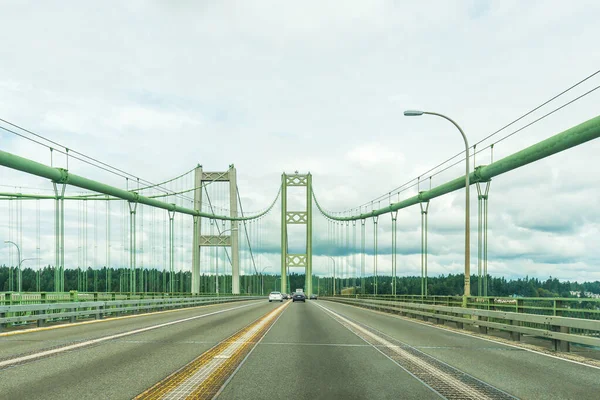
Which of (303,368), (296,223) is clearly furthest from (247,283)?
(303,368)

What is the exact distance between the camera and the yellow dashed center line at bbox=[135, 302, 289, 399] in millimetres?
8023

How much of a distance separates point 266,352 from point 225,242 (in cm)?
6697

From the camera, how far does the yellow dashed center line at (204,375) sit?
26.3 feet

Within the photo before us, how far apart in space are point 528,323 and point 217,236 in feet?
212

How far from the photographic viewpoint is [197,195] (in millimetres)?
81625

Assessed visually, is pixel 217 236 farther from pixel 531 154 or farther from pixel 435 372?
pixel 435 372

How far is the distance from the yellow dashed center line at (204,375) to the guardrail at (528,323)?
678 cm

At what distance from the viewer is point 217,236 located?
7950cm

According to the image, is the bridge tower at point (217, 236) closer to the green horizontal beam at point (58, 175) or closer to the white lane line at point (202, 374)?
the green horizontal beam at point (58, 175)

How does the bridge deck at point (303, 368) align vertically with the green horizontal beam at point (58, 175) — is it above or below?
below

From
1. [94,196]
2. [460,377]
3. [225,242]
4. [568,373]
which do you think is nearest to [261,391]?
[460,377]

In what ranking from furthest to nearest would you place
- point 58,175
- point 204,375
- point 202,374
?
point 58,175
point 202,374
point 204,375

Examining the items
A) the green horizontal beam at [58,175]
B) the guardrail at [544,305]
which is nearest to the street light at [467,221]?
the guardrail at [544,305]

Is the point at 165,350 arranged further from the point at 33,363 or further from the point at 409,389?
the point at 409,389
